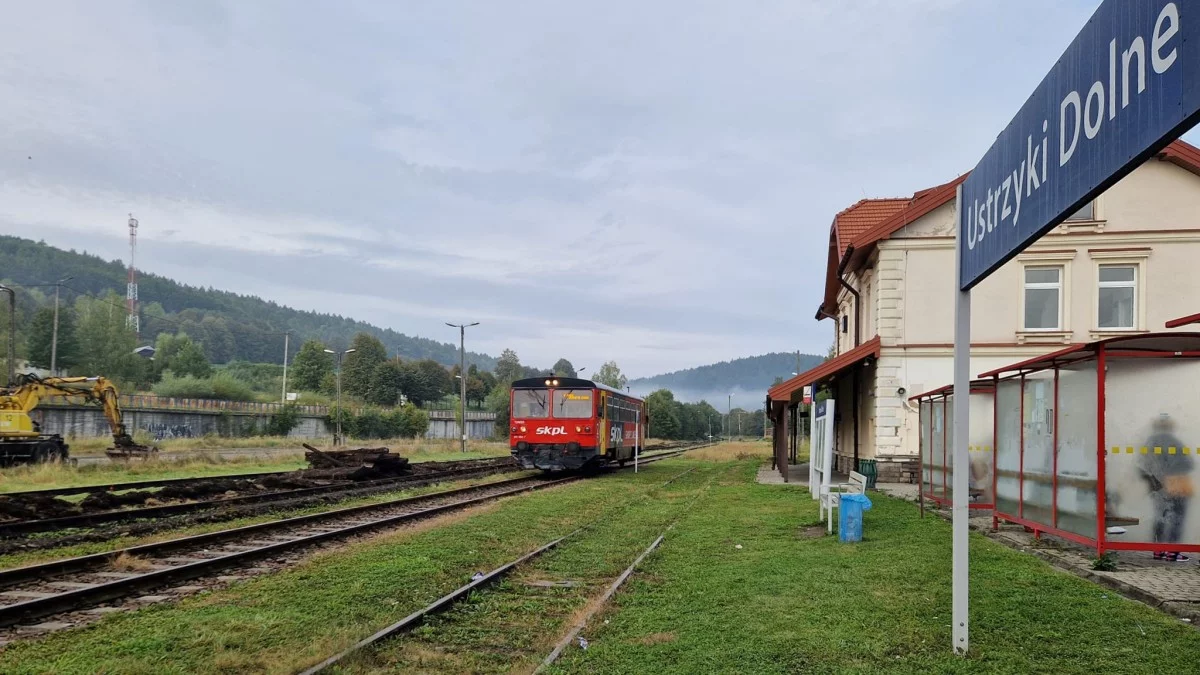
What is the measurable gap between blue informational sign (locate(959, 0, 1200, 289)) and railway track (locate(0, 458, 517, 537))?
12.7m

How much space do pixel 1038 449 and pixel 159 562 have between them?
10.3 metres

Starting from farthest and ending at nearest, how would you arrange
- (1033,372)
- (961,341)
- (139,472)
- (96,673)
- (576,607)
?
1. (139,472)
2. (1033,372)
3. (576,607)
4. (961,341)
5. (96,673)

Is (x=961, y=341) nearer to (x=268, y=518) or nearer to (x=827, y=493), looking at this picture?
(x=827, y=493)

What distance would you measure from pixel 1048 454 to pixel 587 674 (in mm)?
6867

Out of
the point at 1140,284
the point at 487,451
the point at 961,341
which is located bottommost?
the point at 487,451

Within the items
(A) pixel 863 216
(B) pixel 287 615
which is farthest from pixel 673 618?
(A) pixel 863 216

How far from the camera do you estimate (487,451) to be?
47812mm

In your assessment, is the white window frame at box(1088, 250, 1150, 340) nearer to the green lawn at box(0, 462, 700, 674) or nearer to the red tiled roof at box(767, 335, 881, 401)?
the red tiled roof at box(767, 335, 881, 401)

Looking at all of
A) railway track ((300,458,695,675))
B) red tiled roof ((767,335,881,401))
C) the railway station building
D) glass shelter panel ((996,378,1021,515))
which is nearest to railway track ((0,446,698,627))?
railway track ((300,458,695,675))

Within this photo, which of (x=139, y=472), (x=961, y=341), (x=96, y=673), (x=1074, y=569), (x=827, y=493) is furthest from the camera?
(x=139, y=472)

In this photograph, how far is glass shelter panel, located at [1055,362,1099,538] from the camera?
29.8 feet

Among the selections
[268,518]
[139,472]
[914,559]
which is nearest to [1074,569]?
[914,559]

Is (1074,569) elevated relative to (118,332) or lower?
lower

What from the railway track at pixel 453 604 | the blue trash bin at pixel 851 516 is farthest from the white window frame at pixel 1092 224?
the railway track at pixel 453 604
